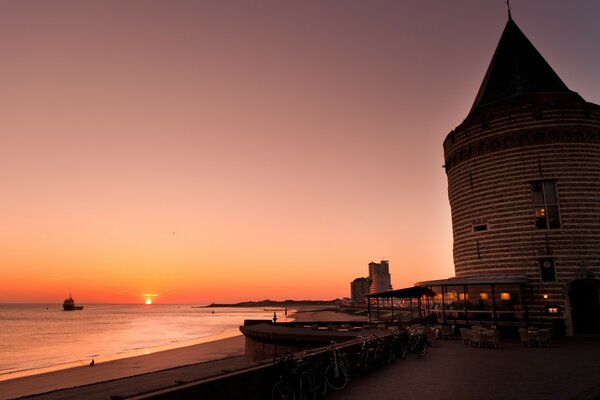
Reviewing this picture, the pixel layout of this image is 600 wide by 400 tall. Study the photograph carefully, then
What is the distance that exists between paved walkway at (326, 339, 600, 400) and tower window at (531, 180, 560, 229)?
8116mm

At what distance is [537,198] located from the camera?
950 inches

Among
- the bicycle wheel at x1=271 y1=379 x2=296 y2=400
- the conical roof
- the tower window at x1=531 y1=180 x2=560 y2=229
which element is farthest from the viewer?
the conical roof

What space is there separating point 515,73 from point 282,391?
27.1 m

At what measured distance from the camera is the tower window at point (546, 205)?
23.7 meters

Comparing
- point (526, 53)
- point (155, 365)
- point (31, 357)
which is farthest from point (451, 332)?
point (31, 357)

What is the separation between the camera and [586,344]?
19.3m

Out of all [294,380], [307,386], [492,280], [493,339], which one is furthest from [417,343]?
[492,280]

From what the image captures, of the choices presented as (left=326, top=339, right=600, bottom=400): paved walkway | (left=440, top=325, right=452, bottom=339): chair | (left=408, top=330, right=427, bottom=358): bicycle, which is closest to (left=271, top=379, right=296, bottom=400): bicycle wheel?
(left=326, top=339, right=600, bottom=400): paved walkway

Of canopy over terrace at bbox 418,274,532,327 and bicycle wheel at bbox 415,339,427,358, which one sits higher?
canopy over terrace at bbox 418,274,532,327

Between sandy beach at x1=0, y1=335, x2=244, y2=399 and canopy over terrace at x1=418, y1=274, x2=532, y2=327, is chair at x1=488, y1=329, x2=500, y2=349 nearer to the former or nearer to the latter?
canopy over terrace at x1=418, y1=274, x2=532, y2=327

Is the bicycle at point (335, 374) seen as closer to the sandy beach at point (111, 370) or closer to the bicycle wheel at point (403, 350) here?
the bicycle wheel at point (403, 350)

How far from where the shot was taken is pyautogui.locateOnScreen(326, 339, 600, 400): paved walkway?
9875mm

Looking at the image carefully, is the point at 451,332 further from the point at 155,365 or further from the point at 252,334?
the point at 155,365

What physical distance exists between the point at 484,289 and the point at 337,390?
16.5m
